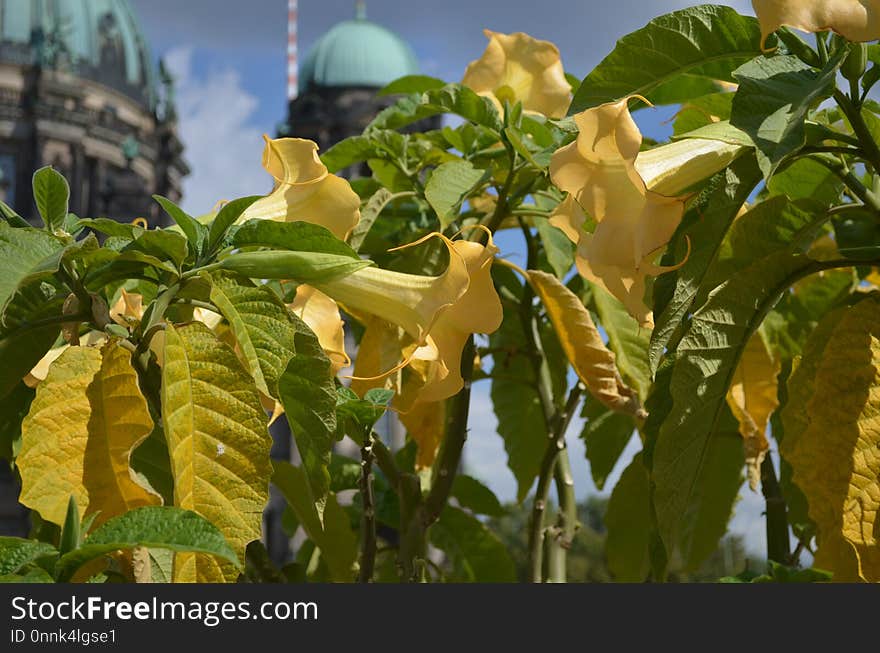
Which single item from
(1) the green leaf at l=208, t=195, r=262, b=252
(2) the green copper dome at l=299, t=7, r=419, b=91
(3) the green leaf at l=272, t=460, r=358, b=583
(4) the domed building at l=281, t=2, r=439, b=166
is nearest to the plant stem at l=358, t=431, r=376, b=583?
(3) the green leaf at l=272, t=460, r=358, b=583

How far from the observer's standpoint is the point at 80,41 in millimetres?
23234

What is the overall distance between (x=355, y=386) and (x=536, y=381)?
411mm

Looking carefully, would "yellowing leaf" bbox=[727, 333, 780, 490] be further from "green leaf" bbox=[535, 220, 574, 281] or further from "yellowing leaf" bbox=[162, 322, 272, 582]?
"yellowing leaf" bbox=[162, 322, 272, 582]

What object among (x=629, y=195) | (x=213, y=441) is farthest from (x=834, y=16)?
(x=213, y=441)

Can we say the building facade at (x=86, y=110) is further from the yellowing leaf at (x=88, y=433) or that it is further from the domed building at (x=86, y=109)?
the yellowing leaf at (x=88, y=433)

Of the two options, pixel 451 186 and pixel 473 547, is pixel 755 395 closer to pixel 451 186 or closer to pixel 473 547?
pixel 451 186

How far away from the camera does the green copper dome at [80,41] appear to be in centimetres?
2262

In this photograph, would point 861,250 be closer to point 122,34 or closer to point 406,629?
point 406,629

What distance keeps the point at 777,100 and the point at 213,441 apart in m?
0.44

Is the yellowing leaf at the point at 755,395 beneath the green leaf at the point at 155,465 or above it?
above

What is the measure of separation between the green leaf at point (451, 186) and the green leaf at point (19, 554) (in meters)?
0.47

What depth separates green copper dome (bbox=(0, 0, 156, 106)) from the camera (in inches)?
891

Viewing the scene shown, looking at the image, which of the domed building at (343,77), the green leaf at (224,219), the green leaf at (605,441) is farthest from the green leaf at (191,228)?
the domed building at (343,77)

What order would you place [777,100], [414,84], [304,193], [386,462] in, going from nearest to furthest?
[777,100], [304,193], [386,462], [414,84]
